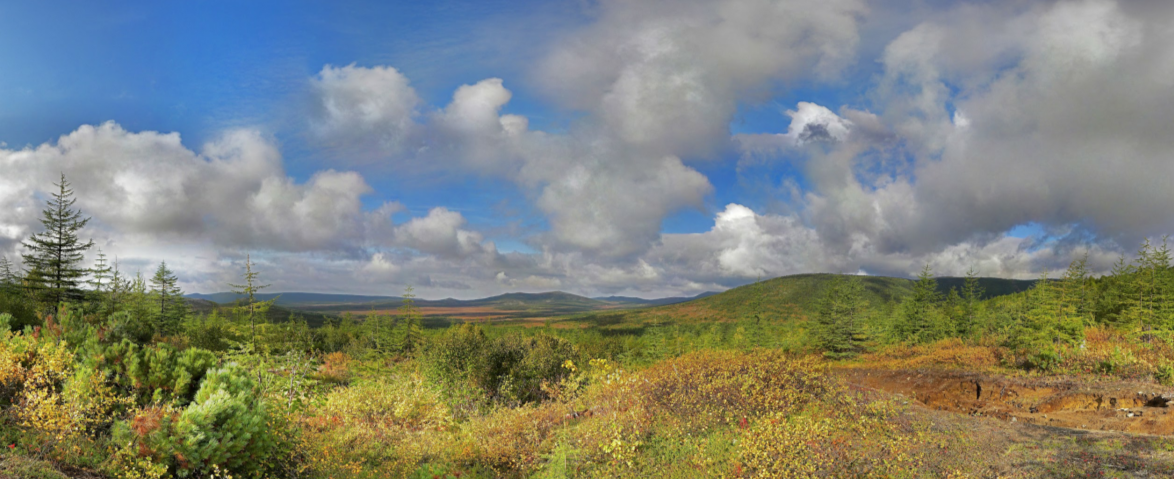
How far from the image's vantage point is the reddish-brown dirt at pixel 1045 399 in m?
14.6

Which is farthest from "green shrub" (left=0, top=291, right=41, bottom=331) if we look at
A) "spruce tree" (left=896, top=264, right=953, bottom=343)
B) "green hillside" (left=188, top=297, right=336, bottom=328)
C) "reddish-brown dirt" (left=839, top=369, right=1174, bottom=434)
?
"spruce tree" (left=896, top=264, right=953, bottom=343)

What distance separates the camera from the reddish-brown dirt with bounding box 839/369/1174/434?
14.6 metres

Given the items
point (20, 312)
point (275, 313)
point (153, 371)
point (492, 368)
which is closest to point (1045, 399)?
point (492, 368)

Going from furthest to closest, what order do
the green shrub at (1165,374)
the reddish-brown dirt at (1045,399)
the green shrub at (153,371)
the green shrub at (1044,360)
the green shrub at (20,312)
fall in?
the green shrub at (1044,360) → the green shrub at (1165,374) → the reddish-brown dirt at (1045,399) → the green shrub at (20,312) → the green shrub at (153,371)

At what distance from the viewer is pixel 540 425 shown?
41.2ft

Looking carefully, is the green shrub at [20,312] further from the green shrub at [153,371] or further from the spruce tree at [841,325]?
the spruce tree at [841,325]

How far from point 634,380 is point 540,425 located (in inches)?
108

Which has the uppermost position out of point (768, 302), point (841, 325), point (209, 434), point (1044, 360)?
point (209, 434)

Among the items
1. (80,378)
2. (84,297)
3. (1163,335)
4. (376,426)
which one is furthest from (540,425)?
(1163,335)

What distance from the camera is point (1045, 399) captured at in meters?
17.7

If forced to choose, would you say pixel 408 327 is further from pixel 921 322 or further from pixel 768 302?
pixel 768 302

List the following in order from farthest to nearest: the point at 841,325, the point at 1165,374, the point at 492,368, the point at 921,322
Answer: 1. the point at 921,322
2. the point at 841,325
3. the point at 1165,374
4. the point at 492,368

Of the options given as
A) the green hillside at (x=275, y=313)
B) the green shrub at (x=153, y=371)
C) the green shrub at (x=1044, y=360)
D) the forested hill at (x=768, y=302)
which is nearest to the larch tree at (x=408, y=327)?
the green hillside at (x=275, y=313)

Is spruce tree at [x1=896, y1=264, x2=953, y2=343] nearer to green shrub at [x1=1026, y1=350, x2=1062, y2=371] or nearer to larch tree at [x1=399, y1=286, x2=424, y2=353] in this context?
green shrub at [x1=1026, y1=350, x2=1062, y2=371]
